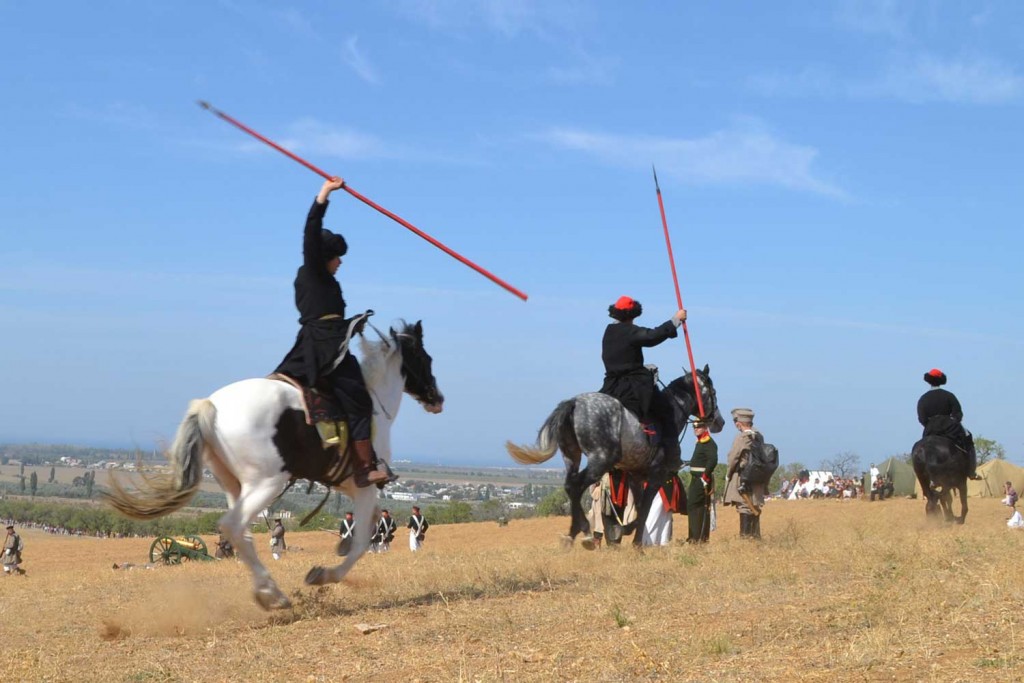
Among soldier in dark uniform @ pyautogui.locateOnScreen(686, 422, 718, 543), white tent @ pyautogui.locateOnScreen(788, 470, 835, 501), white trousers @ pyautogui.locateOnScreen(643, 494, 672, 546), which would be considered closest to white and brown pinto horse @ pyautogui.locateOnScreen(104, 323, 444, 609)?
white trousers @ pyautogui.locateOnScreen(643, 494, 672, 546)

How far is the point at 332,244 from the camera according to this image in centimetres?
891

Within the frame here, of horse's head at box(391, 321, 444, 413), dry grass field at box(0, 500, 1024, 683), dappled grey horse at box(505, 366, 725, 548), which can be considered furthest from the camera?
dappled grey horse at box(505, 366, 725, 548)

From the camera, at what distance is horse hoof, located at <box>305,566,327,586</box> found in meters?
8.69

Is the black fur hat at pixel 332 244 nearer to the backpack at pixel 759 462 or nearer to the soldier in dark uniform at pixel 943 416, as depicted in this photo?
the backpack at pixel 759 462

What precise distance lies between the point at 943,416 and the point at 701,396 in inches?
220

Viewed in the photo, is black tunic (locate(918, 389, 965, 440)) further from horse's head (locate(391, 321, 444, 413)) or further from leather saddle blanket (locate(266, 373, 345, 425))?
leather saddle blanket (locate(266, 373, 345, 425))

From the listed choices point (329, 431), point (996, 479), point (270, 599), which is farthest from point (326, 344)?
point (996, 479)

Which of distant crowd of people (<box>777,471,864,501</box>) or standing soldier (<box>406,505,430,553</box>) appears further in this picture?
distant crowd of people (<box>777,471,864,501</box>)

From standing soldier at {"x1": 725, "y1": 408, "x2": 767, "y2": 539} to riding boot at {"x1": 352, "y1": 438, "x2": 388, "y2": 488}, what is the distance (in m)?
7.09

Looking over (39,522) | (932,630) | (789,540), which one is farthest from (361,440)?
(39,522)

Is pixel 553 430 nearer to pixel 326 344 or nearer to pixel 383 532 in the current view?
pixel 326 344

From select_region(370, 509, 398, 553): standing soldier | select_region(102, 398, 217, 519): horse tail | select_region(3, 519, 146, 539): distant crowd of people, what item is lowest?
select_region(3, 519, 146, 539): distant crowd of people

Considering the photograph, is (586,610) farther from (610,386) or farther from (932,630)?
(610,386)

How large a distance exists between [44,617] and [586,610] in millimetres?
4786
